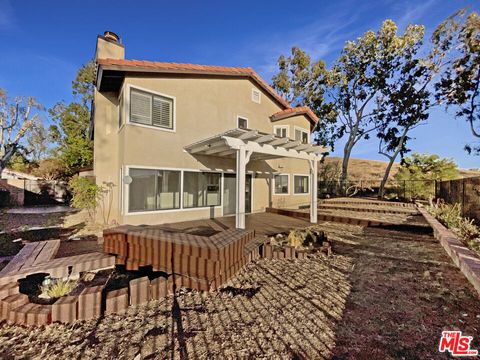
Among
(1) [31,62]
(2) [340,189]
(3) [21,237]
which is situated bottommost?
(3) [21,237]

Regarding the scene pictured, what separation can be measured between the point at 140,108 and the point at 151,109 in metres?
0.39

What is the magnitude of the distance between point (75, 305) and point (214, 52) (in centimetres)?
1676

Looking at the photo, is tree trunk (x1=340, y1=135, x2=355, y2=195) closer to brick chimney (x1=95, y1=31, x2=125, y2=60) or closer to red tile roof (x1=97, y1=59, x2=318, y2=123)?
red tile roof (x1=97, y1=59, x2=318, y2=123)

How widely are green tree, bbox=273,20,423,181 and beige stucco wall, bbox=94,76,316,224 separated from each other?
36.1 feet

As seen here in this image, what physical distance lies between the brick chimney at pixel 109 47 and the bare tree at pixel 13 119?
1725 centimetres

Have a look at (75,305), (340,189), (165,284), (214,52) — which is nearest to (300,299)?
(165,284)

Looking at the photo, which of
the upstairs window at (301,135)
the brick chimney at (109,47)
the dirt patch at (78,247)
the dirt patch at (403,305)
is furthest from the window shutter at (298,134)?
the dirt patch at (78,247)

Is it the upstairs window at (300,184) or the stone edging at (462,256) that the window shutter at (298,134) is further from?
the stone edging at (462,256)

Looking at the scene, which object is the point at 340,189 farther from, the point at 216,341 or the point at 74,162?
the point at 74,162

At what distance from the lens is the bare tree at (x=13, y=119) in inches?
782

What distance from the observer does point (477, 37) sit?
1605 centimetres

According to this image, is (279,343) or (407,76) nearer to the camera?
(279,343)

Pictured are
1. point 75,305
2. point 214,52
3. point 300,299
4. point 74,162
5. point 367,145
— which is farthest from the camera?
point 367,145

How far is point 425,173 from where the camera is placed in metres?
16.8
